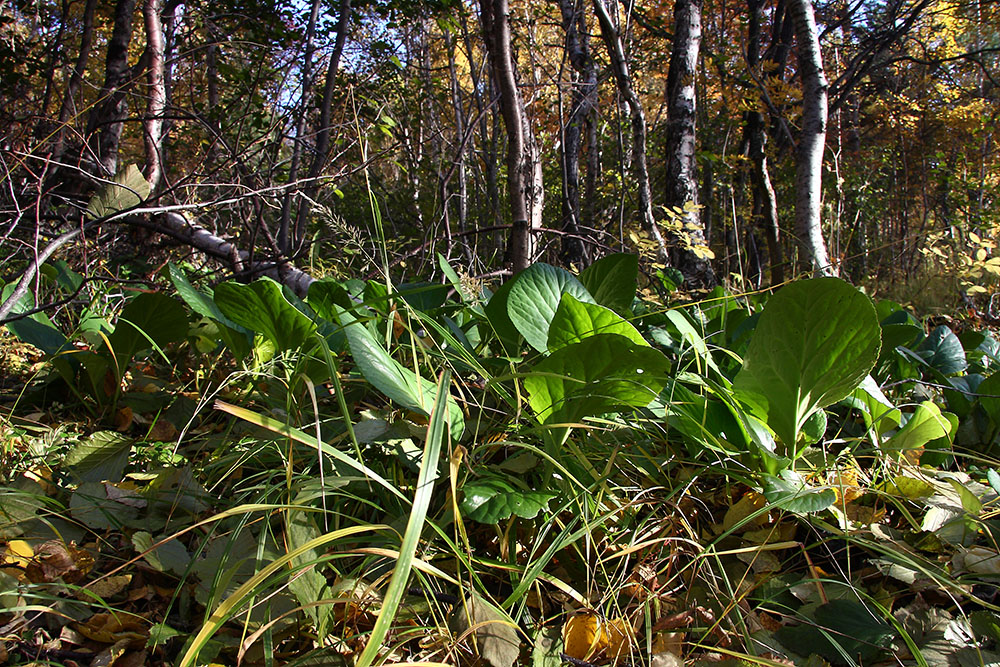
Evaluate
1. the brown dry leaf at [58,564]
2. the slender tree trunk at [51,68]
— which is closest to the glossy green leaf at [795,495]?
the brown dry leaf at [58,564]

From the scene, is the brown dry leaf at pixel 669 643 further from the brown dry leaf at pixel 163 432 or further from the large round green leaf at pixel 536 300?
the brown dry leaf at pixel 163 432

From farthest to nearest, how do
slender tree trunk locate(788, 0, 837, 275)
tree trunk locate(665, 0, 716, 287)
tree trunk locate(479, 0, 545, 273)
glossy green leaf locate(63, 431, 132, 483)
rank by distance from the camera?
tree trunk locate(665, 0, 716, 287) < slender tree trunk locate(788, 0, 837, 275) < tree trunk locate(479, 0, 545, 273) < glossy green leaf locate(63, 431, 132, 483)

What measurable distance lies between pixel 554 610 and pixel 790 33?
8.59 metres

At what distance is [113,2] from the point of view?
11.8 ft

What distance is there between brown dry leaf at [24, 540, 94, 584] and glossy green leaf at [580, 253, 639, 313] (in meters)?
1.08

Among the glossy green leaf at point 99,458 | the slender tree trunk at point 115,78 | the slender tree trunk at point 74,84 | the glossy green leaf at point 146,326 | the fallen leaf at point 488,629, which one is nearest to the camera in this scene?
the fallen leaf at point 488,629

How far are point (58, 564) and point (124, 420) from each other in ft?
2.06

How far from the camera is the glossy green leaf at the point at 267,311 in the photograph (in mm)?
1221

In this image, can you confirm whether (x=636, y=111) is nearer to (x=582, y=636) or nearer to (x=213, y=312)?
(x=213, y=312)

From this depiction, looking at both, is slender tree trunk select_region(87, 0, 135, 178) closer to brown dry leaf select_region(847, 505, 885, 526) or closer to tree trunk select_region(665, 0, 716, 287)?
tree trunk select_region(665, 0, 716, 287)

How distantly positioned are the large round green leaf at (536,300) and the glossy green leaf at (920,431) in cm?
63

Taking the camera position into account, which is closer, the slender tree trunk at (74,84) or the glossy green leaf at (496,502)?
the glossy green leaf at (496,502)

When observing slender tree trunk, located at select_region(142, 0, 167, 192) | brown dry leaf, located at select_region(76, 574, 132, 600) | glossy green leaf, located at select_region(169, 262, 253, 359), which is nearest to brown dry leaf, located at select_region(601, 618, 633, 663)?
brown dry leaf, located at select_region(76, 574, 132, 600)

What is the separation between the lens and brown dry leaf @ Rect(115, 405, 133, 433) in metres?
1.47
